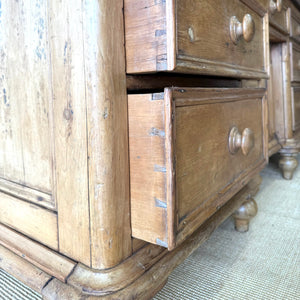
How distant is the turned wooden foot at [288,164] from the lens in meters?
1.28

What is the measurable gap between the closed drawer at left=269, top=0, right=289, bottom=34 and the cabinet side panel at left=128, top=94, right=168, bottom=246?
0.78 meters

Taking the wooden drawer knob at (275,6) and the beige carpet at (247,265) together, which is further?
the wooden drawer knob at (275,6)

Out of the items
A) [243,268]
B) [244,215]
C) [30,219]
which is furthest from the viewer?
[244,215]

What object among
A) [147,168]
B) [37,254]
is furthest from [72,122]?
[37,254]

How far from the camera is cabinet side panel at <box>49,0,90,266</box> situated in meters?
0.37

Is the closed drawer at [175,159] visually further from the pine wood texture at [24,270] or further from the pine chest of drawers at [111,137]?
the pine wood texture at [24,270]

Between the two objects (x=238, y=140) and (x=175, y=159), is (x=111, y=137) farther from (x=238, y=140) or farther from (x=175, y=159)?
(x=238, y=140)

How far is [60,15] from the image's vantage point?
0.38 metres

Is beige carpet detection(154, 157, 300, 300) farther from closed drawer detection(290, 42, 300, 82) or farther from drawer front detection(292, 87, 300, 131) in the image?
closed drawer detection(290, 42, 300, 82)

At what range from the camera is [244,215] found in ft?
2.56

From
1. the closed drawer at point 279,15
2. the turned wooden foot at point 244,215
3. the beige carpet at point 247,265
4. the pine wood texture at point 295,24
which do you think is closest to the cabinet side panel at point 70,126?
the beige carpet at point 247,265

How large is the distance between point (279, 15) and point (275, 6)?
98 mm

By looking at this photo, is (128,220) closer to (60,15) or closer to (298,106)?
(60,15)

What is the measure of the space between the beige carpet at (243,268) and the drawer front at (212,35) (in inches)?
15.7
